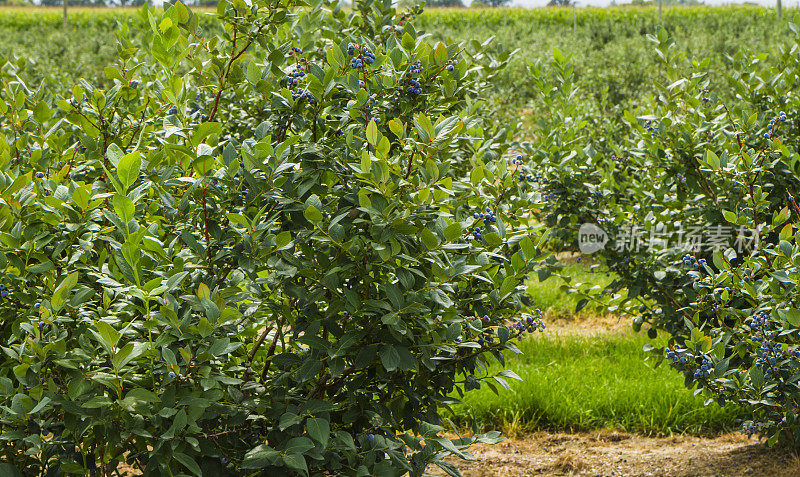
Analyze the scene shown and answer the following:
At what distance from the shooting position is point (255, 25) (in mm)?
2203

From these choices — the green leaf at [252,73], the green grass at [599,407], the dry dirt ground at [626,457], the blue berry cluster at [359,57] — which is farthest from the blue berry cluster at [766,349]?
the green leaf at [252,73]

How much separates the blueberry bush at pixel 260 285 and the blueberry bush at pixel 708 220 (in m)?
0.90

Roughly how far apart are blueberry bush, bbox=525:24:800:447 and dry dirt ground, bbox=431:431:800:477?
187mm

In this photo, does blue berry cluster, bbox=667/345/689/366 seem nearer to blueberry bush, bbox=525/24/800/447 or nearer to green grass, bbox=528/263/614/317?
blueberry bush, bbox=525/24/800/447

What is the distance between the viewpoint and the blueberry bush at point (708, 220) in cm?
251

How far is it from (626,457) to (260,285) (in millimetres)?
2204

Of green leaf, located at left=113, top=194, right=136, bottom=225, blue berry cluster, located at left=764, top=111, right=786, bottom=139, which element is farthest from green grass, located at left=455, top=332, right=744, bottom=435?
green leaf, located at left=113, top=194, right=136, bottom=225

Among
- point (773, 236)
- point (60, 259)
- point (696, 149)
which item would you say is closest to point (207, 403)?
point (60, 259)

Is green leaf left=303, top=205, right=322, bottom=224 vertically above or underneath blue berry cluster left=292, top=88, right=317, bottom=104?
underneath

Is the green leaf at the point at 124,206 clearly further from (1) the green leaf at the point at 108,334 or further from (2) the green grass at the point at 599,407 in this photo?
(2) the green grass at the point at 599,407

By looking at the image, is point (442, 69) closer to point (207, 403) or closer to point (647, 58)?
point (207, 403)

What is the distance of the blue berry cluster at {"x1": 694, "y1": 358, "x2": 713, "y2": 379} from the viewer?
8.12 ft

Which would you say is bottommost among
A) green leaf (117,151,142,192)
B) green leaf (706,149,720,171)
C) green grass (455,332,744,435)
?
green grass (455,332,744,435)

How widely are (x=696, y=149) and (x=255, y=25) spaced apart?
6.34 feet
